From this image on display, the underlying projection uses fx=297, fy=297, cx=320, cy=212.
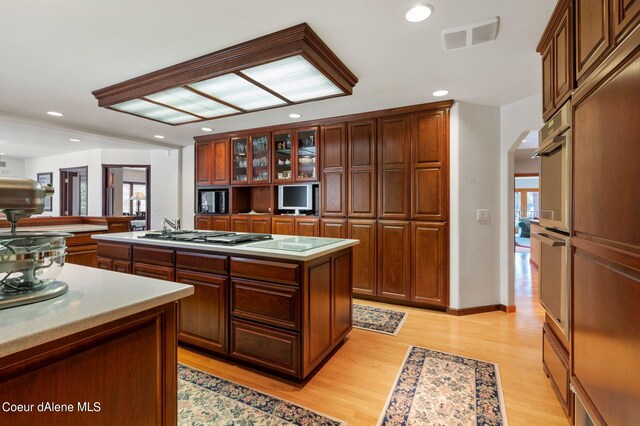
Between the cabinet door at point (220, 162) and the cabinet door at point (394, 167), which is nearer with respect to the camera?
the cabinet door at point (394, 167)

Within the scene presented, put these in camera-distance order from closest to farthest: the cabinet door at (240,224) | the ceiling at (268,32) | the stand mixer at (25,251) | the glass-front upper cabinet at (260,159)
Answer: the stand mixer at (25,251), the ceiling at (268,32), the glass-front upper cabinet at (260,159), the cabinet door at (240,224)

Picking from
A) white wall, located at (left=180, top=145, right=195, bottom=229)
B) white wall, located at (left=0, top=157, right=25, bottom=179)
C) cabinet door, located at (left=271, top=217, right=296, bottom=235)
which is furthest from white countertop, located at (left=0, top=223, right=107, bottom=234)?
white wall, located at (left=0, top=157, right=25, bottom=179)

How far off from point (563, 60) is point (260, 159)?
3.67 meters

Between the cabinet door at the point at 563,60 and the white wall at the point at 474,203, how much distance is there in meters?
1.51

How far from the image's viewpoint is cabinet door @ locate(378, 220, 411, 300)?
354cm

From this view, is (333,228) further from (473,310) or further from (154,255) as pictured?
(154,255)

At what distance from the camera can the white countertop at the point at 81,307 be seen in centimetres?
74

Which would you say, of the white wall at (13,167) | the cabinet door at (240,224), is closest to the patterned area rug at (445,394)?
the cabinet door at (240,224)

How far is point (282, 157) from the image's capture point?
14.7ft

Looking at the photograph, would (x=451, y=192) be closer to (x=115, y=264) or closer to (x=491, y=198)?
(x=491, y=198)

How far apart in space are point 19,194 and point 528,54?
124 inches

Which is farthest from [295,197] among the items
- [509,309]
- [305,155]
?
[509,309]

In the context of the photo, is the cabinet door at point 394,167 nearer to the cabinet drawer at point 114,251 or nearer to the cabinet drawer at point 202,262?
the cabinet drawer at point 202,262

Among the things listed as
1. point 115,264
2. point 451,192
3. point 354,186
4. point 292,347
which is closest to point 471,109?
point 451,192
